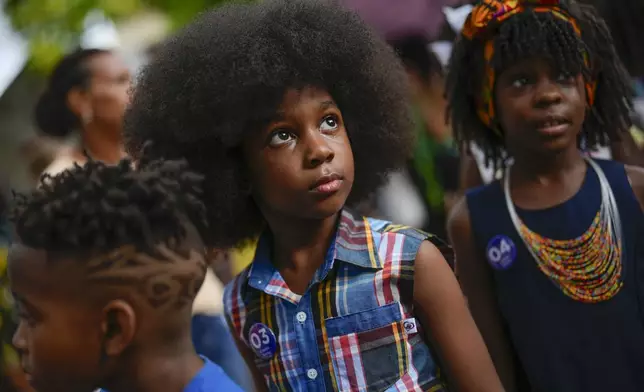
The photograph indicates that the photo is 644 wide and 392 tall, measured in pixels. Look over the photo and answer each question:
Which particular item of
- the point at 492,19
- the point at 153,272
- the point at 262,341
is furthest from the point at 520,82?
the point at 153,272

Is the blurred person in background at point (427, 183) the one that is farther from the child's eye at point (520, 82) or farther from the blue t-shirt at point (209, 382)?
the blue t-shirt at point (209, 382)

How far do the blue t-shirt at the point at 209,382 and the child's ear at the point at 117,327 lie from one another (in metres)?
0.19

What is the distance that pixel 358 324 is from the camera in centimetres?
247

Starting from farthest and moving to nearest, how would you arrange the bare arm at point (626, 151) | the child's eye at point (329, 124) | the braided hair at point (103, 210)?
the bare arm at point (626, 151) < the child's eye at point (329, 124) < the braided hair at point (103, 210)

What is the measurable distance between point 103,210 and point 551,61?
1.59 meters

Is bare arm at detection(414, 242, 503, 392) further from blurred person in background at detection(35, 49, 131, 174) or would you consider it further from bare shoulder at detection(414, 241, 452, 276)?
blurred person in background at detection(35, 49, 131, 174)

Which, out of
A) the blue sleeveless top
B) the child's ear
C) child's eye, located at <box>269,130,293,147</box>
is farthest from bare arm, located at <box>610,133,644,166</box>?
the child's ear

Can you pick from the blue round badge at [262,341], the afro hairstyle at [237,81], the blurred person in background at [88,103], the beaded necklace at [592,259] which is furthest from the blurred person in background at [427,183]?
the blue round badge at [262,341]

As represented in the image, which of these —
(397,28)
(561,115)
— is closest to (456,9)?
(561,115)

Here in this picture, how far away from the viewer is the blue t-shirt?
2.14 metres

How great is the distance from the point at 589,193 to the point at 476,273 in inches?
18.0

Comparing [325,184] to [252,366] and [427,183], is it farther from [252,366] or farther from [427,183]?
[427,183]

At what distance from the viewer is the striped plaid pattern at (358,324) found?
8.12 feet

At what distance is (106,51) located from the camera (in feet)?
15.4
